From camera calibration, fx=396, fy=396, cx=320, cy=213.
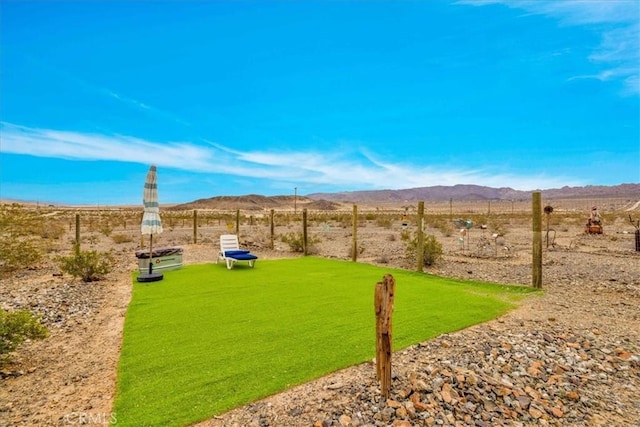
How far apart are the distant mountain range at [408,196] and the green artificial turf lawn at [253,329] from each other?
71269 millimetres

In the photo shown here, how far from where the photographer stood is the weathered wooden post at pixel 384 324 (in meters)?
3.42

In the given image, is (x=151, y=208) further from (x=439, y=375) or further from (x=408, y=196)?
(x=408, y=196)

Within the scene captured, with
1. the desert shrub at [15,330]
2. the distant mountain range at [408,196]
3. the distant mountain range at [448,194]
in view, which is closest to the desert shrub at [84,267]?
the desert shrub at [15,330]

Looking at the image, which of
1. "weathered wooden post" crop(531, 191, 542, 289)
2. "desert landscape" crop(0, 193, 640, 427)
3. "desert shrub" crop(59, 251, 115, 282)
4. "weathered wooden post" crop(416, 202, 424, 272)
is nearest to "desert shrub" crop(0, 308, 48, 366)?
"desert landscape" crop(0, 193, 640, 427)

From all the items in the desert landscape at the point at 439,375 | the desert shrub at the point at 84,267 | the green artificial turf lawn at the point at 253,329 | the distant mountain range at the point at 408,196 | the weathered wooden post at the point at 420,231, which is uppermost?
the distant mountain range at the point at 408,196

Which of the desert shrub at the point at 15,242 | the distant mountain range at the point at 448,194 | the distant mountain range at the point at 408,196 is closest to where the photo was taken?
the desert shrub at the point at 15,242

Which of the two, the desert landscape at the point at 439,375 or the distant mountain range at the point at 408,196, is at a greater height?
the distant mountain range at the point at 408,196

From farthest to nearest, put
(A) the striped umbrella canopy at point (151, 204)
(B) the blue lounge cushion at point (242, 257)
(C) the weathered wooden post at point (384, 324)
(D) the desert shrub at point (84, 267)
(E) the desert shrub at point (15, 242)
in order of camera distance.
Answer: (B) the blue lounge cushion at point (242, 257)
(E) the desert shrub at point (15, 242)
(D) the desert shrub at point (84, 267)
(A) the striped umbrella canopy at point (151, 204)
(C) the weathered wooden post at point (384, 324)

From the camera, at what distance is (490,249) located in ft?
52.3

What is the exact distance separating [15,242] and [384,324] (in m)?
11.6

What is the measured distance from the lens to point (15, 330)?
429 cm

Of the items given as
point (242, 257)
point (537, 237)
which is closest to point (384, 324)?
point (537, 237)

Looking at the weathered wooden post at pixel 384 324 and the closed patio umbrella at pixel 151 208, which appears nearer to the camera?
the weathered wooden post at pixel 384 324

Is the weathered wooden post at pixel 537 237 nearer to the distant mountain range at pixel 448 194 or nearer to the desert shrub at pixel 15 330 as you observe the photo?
the desert shrub at pixel 15 330
